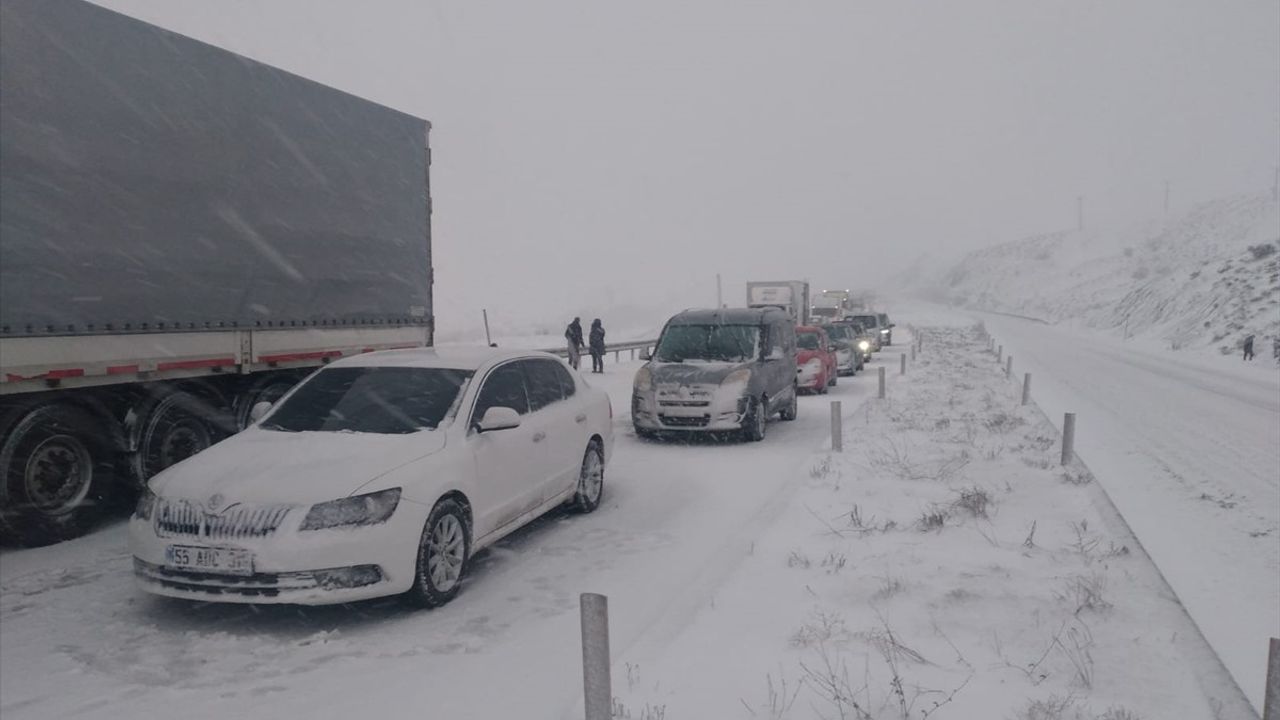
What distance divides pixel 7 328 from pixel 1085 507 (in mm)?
9306

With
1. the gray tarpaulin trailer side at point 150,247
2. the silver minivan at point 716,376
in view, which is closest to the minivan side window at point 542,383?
the gray tarpaulin trailer side at point 150,247

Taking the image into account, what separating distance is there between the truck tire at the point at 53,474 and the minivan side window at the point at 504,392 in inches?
150

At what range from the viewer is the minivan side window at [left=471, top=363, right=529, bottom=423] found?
21.9 ft

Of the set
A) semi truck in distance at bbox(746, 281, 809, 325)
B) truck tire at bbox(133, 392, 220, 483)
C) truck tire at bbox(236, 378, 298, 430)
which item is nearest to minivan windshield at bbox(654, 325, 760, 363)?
truck tire at bbox(236, 378, 298, 430)

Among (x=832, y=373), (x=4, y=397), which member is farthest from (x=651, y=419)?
(x=832, y=373)

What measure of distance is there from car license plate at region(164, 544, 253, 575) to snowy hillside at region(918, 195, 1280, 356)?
1448 inches

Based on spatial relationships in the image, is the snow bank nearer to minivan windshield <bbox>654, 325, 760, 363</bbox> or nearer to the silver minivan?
the silver minivan

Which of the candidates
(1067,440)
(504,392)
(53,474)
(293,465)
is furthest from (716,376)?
(53,474)

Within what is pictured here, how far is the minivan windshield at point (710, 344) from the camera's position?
44.2 ft

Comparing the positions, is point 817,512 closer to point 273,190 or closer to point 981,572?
point 981,572

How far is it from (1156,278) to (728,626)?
7423cm

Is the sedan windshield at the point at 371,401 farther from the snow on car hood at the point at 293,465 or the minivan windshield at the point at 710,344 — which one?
the minivan windshield at the point at 710,344

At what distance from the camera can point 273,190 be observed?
908 cm

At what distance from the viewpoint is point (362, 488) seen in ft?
17.3
